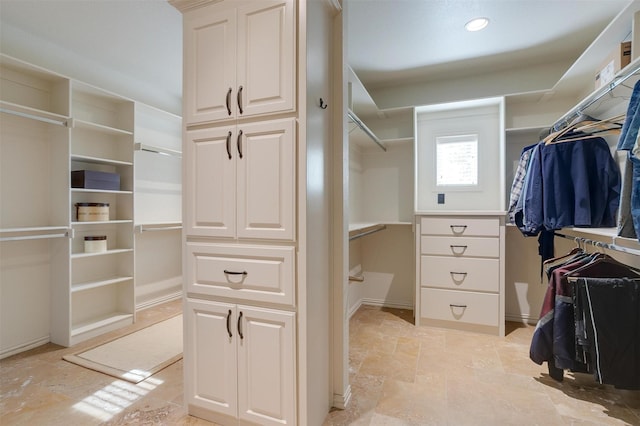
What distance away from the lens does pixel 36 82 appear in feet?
8.11

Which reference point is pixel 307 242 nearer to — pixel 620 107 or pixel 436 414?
pixel 436 414

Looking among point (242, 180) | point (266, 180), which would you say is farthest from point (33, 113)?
point (266, 180)

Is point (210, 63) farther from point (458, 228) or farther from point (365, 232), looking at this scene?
point (458, 228)

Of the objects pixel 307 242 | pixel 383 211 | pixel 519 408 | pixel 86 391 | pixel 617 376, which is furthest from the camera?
pixel 383 211

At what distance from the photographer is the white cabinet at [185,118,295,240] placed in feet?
4.61

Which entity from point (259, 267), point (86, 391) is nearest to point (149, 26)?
point (259, 267)

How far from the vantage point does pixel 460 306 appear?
281 cm

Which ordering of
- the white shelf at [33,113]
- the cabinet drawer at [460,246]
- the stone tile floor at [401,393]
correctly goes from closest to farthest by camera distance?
the stone tile floor at [401,393], the white shelf at [33,113], the cabinet drawer at [460,246]

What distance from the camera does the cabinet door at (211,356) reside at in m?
1.52

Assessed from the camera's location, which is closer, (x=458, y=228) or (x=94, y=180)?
(x=94, y=180)

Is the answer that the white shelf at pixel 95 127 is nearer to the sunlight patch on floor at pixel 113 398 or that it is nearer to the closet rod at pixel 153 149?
the closet rod at pixel 153 149

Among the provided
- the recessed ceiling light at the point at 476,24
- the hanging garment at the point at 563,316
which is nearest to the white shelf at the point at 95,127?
the recessed ceiling light at the point at 476,24

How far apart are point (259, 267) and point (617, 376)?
76.5 inches

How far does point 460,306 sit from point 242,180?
236cm
